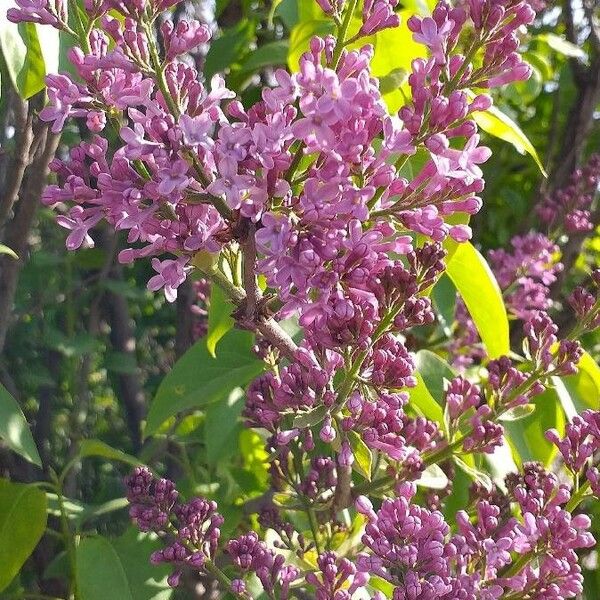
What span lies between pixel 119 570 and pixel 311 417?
520mm

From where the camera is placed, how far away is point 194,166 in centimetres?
67

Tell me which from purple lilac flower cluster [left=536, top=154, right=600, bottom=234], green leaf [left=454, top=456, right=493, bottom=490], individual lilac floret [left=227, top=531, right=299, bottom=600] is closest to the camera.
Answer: individual lilac floret [left=227, top=531, right=299, bottom=600]

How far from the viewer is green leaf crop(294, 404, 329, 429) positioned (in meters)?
0.79

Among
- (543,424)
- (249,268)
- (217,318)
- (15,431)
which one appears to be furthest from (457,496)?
(249,268)

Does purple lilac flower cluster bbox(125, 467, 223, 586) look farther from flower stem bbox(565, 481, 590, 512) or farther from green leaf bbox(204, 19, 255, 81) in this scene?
green leaf bbox(204, 19, 255, 81)

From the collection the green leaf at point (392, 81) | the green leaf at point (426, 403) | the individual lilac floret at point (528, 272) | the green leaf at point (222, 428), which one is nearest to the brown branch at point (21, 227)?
the green leaf at point (222, 428)

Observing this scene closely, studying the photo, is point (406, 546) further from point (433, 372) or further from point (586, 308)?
point (433, 372)

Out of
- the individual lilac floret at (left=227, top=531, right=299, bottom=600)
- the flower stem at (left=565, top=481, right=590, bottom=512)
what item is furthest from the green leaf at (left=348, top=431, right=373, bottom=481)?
the flower stem at (left=565, top=481, right=590, bottom=512)

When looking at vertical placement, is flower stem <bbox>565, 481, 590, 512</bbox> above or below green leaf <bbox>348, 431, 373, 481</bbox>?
below

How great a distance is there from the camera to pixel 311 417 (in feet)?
2.63

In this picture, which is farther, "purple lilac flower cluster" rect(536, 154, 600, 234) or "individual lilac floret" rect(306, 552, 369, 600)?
"purple lilac flower cluster" rect(536, 154, 600, 234)

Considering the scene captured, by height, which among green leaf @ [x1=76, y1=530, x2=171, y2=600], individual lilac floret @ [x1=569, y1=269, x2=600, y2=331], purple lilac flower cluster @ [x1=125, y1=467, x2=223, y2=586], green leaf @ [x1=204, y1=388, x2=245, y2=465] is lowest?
green leaf @ [x1=76, y1=530, x2=171, y2=600]

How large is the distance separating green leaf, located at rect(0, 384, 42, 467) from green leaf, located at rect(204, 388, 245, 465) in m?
0.28

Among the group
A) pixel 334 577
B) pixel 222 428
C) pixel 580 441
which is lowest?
pixel 222 428
